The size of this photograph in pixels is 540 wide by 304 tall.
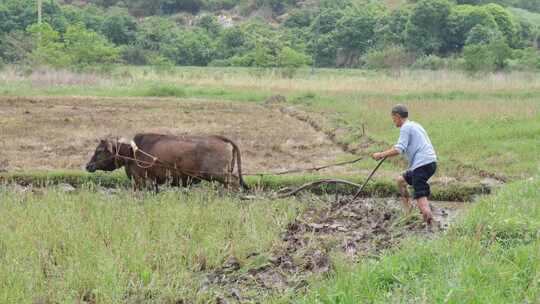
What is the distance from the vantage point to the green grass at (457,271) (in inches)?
220

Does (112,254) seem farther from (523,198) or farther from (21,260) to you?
(523,198)

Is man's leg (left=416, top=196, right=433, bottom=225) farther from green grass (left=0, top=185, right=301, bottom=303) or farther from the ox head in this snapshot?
the ox head

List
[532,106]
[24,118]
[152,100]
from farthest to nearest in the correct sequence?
[152,100], [532,106], [24,118]

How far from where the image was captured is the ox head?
11.1 meters

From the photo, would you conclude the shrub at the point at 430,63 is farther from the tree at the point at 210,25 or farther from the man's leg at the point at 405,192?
the man's leg at the point at 405,192

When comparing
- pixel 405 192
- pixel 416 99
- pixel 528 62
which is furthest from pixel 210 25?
pixel 405 192

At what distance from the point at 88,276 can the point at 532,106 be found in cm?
1746

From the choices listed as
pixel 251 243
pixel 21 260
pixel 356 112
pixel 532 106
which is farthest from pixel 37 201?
pixel 532 106

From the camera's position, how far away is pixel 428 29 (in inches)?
1914

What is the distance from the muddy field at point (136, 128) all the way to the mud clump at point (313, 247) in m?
3.73

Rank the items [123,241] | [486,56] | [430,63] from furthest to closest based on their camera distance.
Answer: [430,63]
[486,56]
[123,241]

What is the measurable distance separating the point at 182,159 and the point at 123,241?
3278mm

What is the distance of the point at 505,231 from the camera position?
730cm

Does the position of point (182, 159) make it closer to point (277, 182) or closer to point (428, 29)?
point (277, 182)
